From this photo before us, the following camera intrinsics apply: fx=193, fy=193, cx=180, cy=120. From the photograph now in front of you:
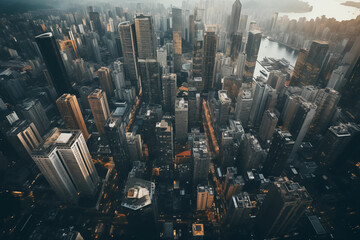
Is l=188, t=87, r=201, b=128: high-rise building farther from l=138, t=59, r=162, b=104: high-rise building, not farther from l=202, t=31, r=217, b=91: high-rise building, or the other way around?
l=202, t=31, r=217, b=91: high-rise building

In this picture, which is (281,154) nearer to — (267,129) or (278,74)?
(267,129)

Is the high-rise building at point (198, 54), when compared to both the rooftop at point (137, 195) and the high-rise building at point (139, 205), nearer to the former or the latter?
the high-rise building at point (139, 205)

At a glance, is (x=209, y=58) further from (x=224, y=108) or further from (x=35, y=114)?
(x=35, y=114)

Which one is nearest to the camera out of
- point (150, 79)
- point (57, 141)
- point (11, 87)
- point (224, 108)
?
point (57, 141)

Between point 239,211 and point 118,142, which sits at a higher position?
point 118,142

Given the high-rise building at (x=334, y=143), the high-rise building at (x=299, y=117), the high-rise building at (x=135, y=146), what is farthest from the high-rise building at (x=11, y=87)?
the high-rise building at (x=334, y=143)

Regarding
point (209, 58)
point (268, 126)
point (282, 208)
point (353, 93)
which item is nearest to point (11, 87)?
point (209, 58)

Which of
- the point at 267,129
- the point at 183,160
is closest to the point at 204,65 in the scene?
the point at 267,129
